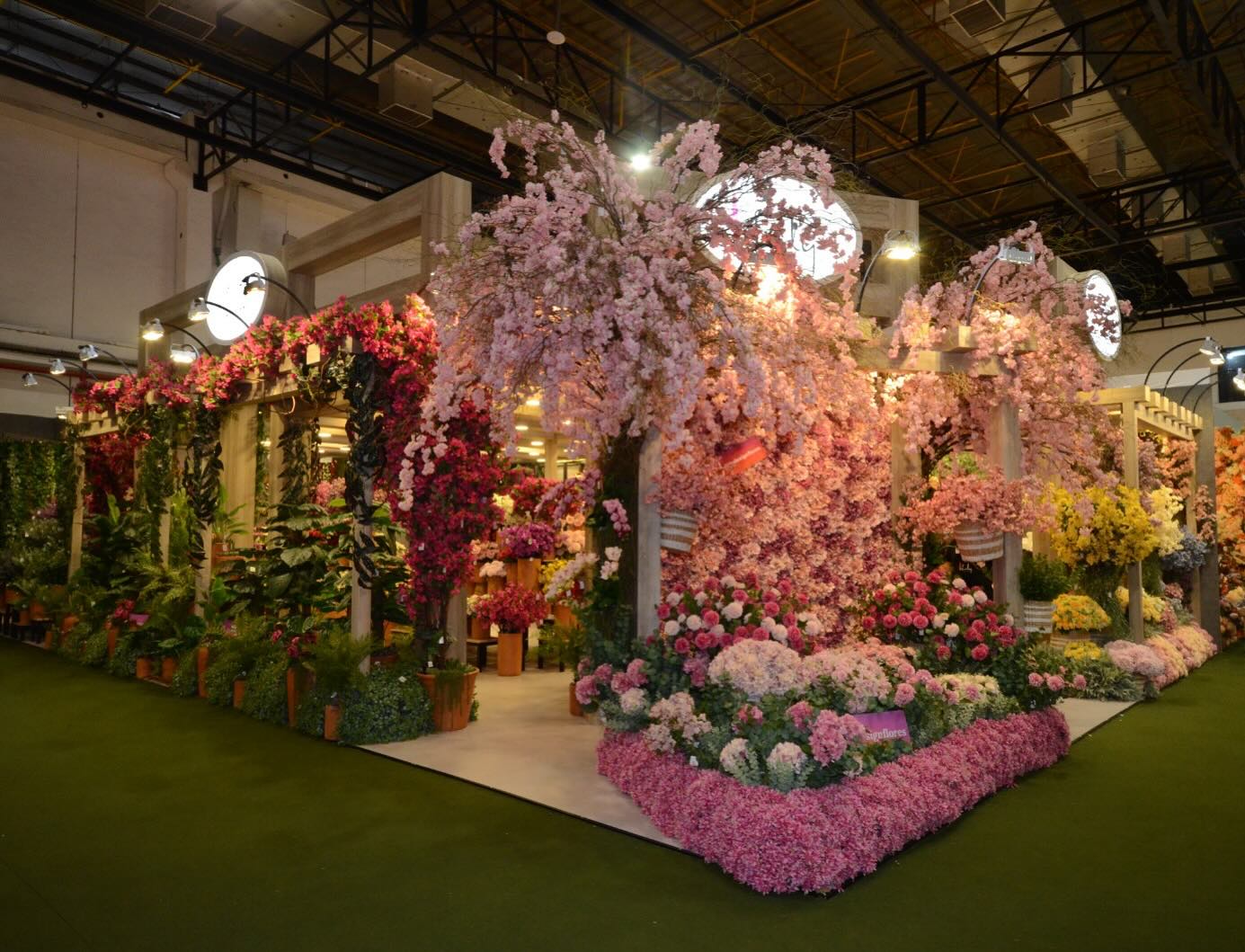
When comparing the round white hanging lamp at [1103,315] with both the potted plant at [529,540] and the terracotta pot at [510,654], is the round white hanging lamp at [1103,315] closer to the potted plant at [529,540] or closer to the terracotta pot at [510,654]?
the potted plant at [529,540]

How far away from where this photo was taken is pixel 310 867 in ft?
13.0

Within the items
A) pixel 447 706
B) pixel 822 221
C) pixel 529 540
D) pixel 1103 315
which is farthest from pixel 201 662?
pixel 1103 315

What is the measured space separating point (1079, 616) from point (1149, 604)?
172cm

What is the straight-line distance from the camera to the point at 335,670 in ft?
20.1

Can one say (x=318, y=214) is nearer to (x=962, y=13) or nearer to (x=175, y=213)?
(x=175, y=213)

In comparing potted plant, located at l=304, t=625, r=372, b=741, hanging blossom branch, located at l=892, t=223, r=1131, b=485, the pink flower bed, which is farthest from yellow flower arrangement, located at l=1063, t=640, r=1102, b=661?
potted plant, located at l=304, t=625, r=372, b=741

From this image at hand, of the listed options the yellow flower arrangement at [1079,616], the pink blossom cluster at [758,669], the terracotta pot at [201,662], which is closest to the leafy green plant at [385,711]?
the terracotta pot at [201,662]

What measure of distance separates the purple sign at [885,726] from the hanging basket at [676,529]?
149 centimetres

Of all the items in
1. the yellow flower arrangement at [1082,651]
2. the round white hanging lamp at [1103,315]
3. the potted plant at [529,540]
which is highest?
the round white hanging lamp at [1103,315]

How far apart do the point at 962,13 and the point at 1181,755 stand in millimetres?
6170

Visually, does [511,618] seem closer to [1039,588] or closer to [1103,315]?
[1039,588]

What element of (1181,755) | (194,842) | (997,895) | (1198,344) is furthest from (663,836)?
(1198,344)

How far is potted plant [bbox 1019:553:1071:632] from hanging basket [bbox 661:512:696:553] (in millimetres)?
2898

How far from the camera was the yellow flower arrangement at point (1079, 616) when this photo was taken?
8359mm
